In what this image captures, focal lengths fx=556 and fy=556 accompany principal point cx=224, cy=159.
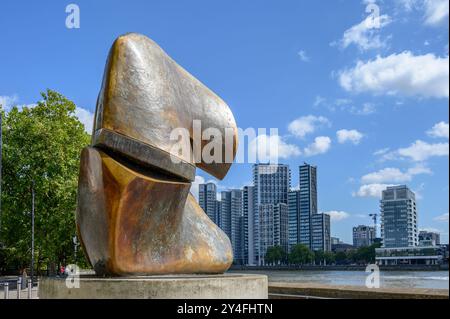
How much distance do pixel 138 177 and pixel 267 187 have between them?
101 m

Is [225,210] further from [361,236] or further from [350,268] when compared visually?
[361,236]

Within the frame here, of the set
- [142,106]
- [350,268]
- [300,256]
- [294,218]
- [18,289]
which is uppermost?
[142,106]

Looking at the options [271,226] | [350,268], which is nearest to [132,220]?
[350,268]

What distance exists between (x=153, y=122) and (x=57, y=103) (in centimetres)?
2501

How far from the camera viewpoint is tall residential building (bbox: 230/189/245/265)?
385ft

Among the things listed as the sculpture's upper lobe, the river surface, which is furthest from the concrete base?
the river surface

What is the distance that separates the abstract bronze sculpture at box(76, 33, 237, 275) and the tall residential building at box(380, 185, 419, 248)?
110m

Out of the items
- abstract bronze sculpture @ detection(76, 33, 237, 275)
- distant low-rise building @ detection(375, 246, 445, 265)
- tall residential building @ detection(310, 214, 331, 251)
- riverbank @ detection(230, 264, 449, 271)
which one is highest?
abstract bronze sculpture @ detection(76, 33, 237, 275)

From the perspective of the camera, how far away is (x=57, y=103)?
3256 cm

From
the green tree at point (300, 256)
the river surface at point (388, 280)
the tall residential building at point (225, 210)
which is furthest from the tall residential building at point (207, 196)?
the green tree at point (300, 256)

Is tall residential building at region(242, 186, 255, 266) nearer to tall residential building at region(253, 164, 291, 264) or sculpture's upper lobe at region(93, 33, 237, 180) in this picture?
tall residential building at region(253, 164, 291, 264)

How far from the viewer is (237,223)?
123500 mm

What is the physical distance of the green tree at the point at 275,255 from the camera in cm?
11306
